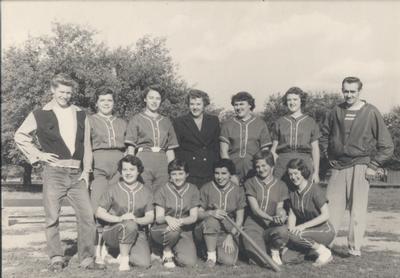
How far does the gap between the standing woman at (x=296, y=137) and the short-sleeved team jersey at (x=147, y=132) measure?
1.45m

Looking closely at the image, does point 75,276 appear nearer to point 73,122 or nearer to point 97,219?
point 97,219

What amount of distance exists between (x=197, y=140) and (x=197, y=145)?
0.07 m

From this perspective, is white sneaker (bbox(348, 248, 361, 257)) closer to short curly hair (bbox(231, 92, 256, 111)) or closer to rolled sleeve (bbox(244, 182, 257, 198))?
rolled sleeve (bbox(244, 182, 257, 198))

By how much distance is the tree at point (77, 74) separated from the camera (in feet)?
69.5

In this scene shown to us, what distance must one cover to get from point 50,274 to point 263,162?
8.80 feet

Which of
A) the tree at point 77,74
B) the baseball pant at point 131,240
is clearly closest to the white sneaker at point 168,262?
the baseball pant at point 131,240

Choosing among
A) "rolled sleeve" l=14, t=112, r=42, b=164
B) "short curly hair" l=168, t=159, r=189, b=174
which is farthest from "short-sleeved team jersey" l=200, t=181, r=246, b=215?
"rolled sleeve" l=14, t=112, r=42, b=164

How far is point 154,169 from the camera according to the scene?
218 inches

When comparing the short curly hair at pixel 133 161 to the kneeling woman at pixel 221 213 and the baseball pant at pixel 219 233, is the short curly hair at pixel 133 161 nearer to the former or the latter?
the kneeling woman at pixel 221 213

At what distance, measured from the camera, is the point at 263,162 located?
5.40m

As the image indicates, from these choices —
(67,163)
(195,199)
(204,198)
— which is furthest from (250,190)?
(67,163)

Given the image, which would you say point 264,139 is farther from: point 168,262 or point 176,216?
point 168,262

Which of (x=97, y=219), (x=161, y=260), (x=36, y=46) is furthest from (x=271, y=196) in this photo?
(x=36, y=46)

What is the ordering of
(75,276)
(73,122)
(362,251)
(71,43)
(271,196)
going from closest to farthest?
(75,276)
(73,122)
(271,196)
(362,251)
(71,43)
